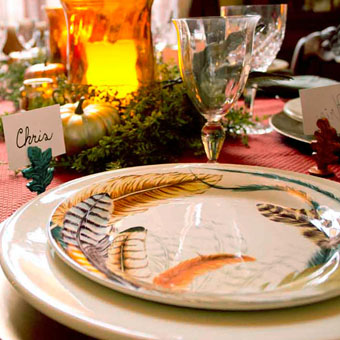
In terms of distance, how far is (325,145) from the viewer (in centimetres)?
66

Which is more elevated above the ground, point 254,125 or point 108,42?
point 108,42

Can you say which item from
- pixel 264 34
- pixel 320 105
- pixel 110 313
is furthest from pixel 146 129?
pixel 110 313

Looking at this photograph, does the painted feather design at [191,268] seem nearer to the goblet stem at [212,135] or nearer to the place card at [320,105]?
the goblet stem at [212,135]

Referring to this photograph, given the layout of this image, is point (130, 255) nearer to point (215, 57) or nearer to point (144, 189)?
point (144, 189)

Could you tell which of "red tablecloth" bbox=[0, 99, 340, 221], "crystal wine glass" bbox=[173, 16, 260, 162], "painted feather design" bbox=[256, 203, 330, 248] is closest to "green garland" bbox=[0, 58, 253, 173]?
"red tablecloth" bbox=[0, 99, 340, 221]

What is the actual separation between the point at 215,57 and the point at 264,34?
418mm

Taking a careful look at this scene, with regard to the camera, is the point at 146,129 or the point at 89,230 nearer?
the point at 89,230

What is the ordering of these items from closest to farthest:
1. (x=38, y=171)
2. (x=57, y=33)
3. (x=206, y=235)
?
(x=206, y=235)
(x=38, y=171)
(x=57, y=33)

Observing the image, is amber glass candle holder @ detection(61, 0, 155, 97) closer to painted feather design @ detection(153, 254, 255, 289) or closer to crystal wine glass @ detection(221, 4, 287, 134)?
crystal wine glass @ detection(221, 4, 287, 134)

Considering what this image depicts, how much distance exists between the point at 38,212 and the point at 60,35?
2.82 ft

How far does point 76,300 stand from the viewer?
29cm

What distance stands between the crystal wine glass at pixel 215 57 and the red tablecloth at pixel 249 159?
170mm

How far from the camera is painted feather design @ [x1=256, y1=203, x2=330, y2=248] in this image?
392mm

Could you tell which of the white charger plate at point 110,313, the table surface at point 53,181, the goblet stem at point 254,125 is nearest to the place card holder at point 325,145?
the table surface at point 53,181
